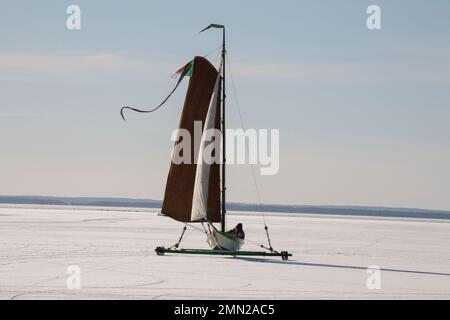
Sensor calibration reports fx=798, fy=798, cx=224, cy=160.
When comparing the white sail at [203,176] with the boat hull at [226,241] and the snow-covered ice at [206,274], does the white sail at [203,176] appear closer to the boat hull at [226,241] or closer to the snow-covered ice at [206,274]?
the boat hull at [226,241]

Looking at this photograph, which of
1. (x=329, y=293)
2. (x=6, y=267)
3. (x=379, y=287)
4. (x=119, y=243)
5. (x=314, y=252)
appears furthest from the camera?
(x=119, y=243)

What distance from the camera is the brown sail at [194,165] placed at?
115ft

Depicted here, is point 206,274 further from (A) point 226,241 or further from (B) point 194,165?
(B) point 194,165

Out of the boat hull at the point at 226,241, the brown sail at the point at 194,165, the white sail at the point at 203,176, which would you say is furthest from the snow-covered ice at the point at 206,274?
the brown sail at the point at 194,165

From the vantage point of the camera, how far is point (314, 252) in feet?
134

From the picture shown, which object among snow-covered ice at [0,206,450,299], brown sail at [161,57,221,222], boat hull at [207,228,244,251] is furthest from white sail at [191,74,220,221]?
snow-covered ice at [0,206,450,299]

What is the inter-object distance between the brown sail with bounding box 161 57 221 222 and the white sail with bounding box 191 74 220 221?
0.14 meters

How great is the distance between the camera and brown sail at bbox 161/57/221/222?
115ft

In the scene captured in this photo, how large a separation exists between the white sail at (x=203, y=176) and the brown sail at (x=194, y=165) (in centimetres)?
14

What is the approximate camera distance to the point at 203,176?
3525cm

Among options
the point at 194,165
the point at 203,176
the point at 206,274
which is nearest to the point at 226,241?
the point at 203,176
